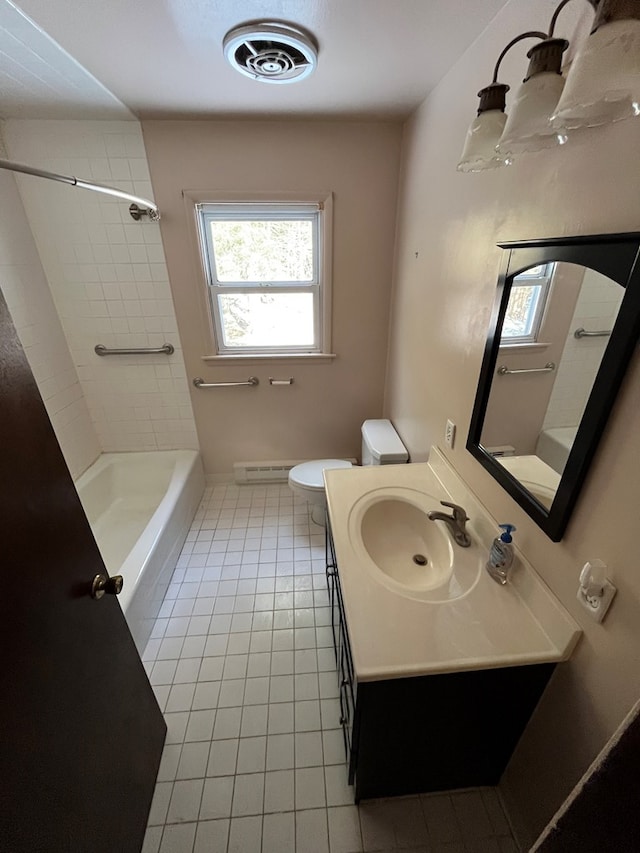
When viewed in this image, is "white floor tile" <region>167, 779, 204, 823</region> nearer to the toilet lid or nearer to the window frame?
the toilet lid

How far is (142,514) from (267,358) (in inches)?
55.2

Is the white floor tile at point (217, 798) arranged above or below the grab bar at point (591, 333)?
below

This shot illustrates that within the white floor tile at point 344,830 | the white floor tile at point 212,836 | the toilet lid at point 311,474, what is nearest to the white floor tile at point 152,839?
the white floor tile at point 212,836

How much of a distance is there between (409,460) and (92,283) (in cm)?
220

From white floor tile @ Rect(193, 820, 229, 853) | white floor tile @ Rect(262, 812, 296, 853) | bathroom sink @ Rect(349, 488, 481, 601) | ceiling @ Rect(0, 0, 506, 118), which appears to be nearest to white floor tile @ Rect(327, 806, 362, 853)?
white floor tile @ Rect(262, 812, 296, 853)

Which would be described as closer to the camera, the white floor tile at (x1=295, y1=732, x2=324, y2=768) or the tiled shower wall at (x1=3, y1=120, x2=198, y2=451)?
the white floor tile at (x1=295, y1=732, x2=324, y2=768)

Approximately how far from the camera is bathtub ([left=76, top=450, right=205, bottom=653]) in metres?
1.63

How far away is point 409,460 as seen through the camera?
6.51 ft

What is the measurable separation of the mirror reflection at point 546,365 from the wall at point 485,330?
0.30ft

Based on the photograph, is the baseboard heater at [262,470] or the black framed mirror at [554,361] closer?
the black framed mirror at [554,361]

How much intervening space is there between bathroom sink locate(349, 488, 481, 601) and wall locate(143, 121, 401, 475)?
4.18 ft

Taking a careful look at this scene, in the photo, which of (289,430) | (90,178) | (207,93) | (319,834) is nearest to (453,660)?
(319,834)

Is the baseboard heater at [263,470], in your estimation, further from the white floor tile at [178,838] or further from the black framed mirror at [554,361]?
the white floor tile at [178,838]

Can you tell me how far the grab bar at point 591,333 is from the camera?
2.34 feet
